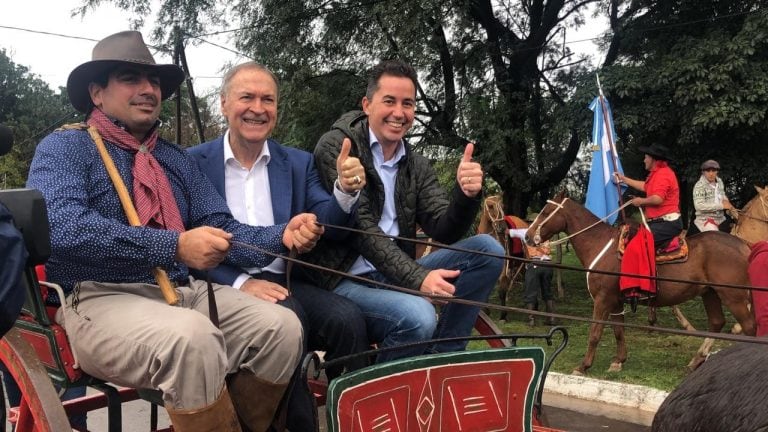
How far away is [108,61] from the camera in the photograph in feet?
8.60

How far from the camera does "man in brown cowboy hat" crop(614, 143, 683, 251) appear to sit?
6.96 metres

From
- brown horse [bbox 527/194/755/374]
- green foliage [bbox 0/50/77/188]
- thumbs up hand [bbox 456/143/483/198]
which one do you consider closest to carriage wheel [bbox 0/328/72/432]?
thumbs up hand [bbox 456/143/483/198]

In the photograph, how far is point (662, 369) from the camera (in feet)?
21.7

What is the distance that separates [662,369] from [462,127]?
5503 millimetres

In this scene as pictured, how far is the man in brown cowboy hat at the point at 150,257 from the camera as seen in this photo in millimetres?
2139

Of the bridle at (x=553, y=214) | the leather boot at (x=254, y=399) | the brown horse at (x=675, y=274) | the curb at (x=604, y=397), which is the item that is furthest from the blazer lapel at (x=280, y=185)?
the bridle at (x=553, y=214)

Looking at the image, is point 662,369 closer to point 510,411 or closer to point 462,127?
point 510,411

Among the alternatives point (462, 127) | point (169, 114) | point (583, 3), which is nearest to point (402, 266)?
point (462, 127)

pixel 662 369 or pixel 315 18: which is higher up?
pixel 315 18

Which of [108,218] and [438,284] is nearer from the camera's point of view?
[108,218]

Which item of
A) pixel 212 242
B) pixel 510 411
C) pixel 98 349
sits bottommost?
pixel 510 411

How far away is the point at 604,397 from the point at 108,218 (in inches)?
185

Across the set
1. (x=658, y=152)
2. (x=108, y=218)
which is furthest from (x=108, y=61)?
(x=658, y=152)

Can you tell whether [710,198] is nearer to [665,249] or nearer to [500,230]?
[500,230]
